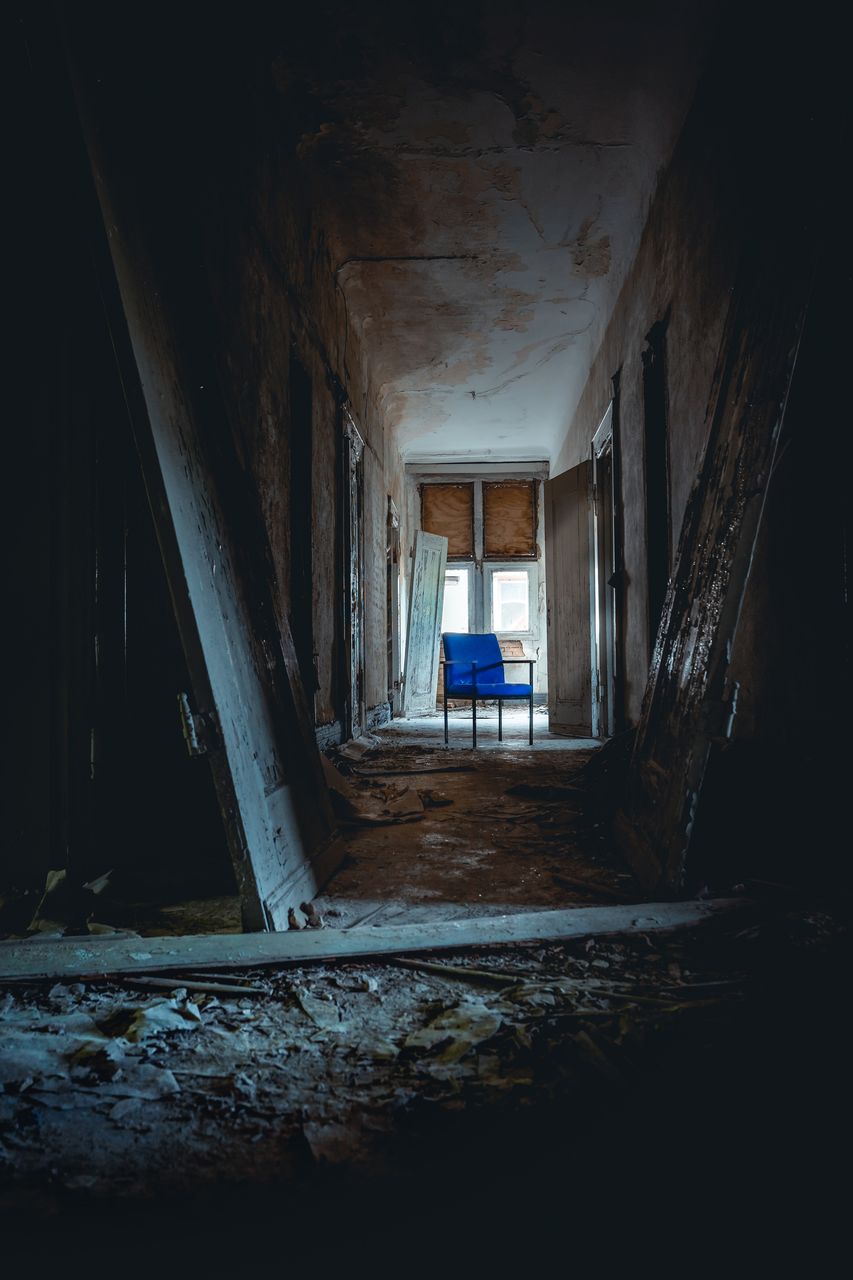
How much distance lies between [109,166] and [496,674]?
4758 mm

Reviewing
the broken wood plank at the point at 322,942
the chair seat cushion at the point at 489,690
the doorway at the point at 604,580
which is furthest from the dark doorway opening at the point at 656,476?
the broken wood plank at the point at 322,942

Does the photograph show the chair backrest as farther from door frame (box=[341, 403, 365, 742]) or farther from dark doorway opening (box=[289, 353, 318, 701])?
dark doorway opening (box=[289, 353, 318, 701])

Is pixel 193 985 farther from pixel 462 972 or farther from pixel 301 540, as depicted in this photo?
pixel 301 540

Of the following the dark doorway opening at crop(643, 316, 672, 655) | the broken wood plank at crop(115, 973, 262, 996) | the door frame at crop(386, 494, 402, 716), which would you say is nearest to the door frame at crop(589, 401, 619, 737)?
the dark doorway opening at crop(643, 316, 672, 655)

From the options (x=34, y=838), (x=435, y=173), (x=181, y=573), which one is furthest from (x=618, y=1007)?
(x=435, y=173)

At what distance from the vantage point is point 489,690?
5.76 meters

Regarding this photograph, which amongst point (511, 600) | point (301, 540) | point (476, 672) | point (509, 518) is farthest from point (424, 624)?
point (301, 540)

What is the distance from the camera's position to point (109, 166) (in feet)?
5.88

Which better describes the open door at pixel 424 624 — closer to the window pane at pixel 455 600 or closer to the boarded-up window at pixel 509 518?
the window pane at pixel 455 600

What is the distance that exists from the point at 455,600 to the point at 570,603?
16.5 ft

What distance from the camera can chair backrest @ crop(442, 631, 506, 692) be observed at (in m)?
5.94

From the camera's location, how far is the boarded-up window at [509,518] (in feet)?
38.0

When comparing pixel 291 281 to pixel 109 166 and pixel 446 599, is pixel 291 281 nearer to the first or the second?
pixel 109 166

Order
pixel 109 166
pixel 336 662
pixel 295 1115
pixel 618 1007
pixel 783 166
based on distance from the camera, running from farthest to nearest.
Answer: pixel 336 662, pixel 783 166, pixel 109 166, pixel 618 1007, pixel 295 1115
